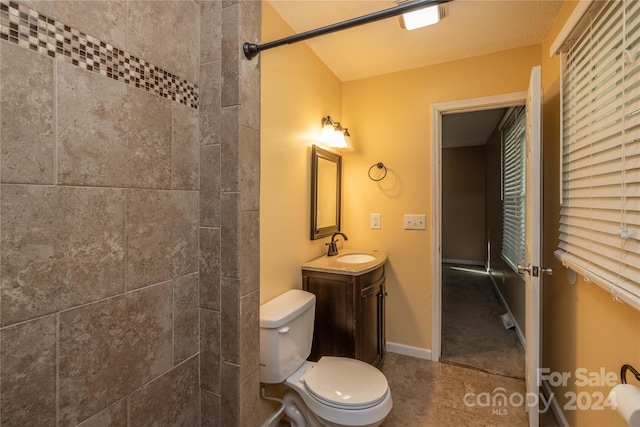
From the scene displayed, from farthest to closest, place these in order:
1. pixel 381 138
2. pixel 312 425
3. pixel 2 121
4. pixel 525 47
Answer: pixel 381 138
pixel 525 47
pixel 312 425
pixel 2 121

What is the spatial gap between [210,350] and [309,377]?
1.99 feet

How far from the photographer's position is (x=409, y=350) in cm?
238

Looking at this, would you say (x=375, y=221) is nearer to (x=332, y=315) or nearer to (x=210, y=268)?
(x=332, y=315)

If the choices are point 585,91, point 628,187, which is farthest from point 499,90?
point 628,187

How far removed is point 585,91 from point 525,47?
104cm

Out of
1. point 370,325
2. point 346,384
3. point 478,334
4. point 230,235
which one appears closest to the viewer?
point 230,235

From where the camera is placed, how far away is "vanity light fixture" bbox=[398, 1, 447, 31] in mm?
1646

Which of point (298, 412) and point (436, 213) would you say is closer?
point (298, 412)

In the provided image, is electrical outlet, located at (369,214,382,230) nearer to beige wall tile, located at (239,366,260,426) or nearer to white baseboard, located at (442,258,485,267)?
beige wall tile, located at (239,366,260,426)

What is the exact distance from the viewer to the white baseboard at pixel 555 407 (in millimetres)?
1572

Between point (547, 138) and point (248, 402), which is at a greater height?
point (547, 138)

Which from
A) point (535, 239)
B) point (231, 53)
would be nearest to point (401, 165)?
point (535, 239)

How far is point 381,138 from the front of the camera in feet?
8.13

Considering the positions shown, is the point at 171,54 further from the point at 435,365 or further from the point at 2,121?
the point at 435,365
